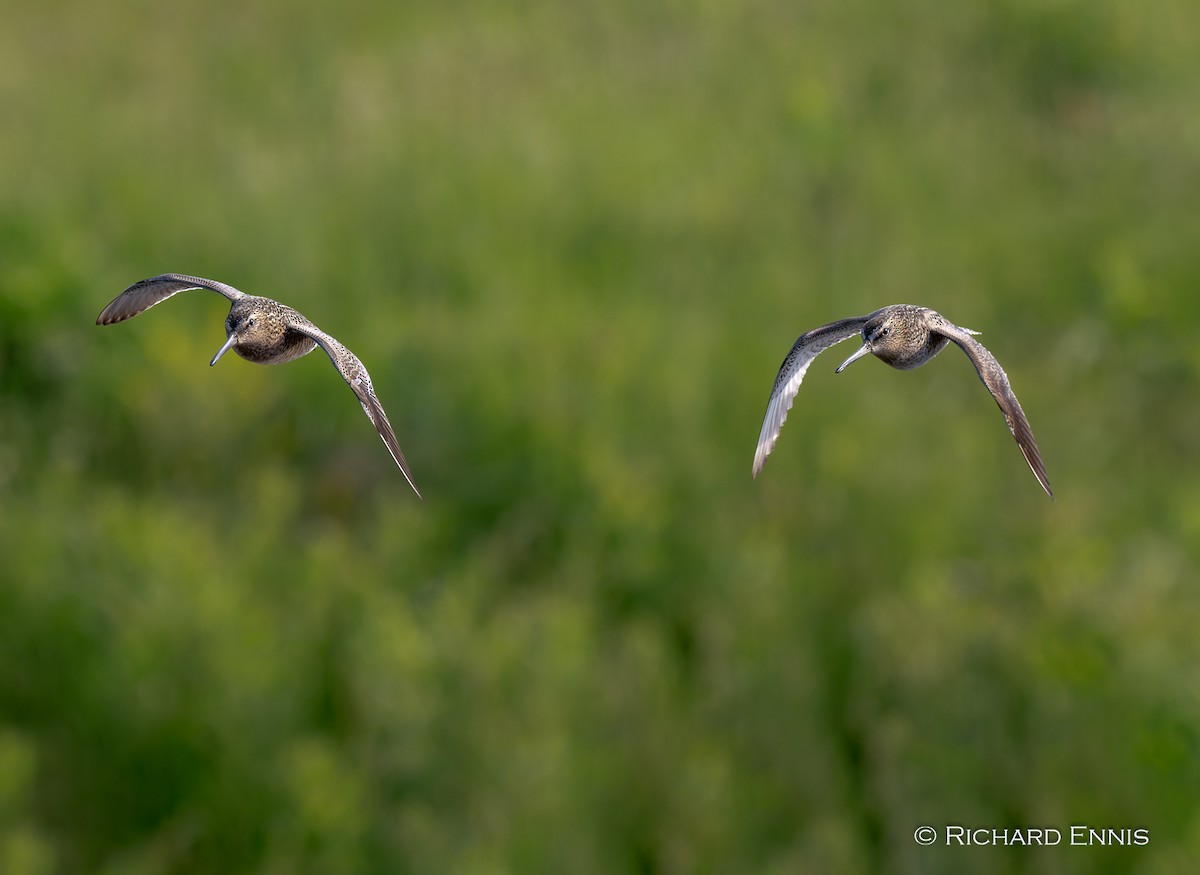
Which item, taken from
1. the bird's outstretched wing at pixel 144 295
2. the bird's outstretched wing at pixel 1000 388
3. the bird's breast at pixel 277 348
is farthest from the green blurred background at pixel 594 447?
the bird's outstretched wing at pixel 1000 388

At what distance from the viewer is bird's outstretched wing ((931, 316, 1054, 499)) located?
3.65 ft

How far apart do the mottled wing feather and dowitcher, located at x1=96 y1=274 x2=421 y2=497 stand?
28 cm

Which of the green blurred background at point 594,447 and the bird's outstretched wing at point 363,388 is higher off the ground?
the bird's outstretched wing at point 363,388

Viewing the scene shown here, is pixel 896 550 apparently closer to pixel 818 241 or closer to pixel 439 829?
pixel 439 829

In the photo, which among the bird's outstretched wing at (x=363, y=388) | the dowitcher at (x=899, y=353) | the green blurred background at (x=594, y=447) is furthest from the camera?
the green blurred background at (x=594, y=447)

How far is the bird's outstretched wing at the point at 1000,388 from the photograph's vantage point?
1.11 m

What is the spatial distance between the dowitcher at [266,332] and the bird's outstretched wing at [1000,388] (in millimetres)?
435

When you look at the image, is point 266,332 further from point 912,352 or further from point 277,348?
point 912,352

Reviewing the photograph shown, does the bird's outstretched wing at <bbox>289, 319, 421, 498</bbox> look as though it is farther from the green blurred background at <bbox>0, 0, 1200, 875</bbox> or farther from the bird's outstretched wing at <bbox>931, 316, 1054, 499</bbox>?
the green blurred background at <bbox>0, 0, 1200, 875</bbox>

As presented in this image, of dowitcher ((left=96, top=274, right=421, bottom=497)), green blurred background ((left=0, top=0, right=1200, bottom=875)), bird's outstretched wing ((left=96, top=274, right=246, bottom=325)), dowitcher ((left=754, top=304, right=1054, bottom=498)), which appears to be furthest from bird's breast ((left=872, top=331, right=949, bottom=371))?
green blurred background ((left=0, top=0, right=1200, bottom=875))

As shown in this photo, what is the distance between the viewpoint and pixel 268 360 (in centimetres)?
118

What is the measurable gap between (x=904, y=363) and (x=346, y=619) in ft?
24.9

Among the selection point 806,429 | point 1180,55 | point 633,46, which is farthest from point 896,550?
point 1180,55

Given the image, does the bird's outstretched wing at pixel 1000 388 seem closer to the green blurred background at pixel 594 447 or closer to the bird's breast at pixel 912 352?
the bird's breast at pixel 912 352
